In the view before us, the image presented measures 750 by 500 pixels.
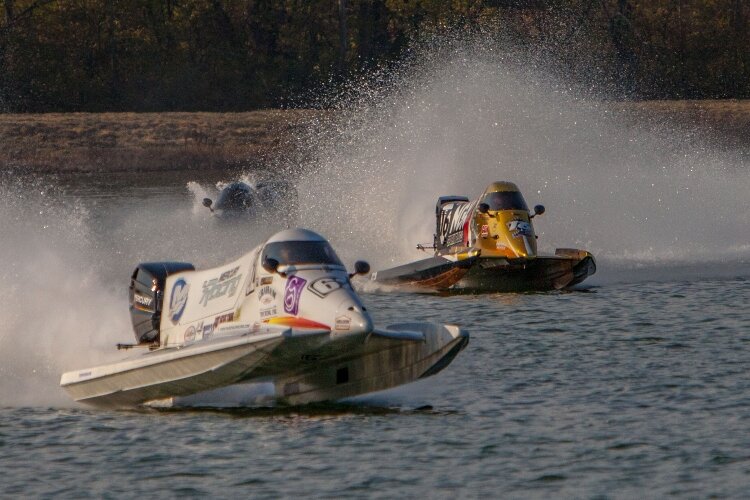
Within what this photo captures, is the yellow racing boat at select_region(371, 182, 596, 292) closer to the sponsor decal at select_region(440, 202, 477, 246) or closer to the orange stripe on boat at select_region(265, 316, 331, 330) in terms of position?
the sponsor decal at select_region(440, 202, 477, 246)

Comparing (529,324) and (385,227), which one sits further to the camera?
(385,227)

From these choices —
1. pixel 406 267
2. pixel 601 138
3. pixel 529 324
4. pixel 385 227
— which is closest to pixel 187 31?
pixel 601 138

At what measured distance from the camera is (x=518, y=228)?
21141mm

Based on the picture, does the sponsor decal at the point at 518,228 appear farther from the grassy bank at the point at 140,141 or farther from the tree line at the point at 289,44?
the tree line at the point at 289,44

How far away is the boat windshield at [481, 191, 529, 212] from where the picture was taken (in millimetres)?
21422

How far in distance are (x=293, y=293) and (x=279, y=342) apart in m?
0.65

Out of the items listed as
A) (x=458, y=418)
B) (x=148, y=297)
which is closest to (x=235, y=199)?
(x=148, y=297)

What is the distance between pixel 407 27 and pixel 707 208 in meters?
34.9

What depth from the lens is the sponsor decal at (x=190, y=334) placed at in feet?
45.7

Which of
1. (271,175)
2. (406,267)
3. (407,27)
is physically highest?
(407,27)

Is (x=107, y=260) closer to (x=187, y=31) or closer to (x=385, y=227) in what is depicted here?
(x=385, y=227)

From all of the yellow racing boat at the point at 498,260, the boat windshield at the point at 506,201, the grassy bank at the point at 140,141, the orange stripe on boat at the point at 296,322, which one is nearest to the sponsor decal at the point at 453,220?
the yellow racing boat at the point at 498,260

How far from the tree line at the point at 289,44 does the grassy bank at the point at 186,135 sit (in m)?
6.23

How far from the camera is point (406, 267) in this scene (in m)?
22.4
